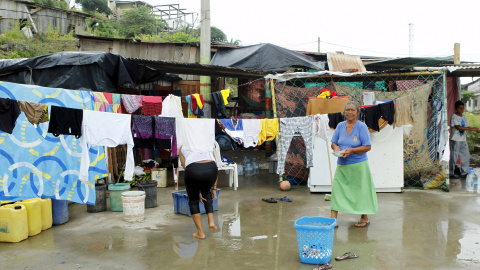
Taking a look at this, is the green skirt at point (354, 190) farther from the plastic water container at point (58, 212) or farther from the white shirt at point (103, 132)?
the plastic water container at point (58, 212)

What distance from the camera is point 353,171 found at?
607 cm

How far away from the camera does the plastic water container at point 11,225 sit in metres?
5.73

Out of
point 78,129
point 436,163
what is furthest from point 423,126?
point 78,129

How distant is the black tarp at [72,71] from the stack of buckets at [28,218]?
118 inches

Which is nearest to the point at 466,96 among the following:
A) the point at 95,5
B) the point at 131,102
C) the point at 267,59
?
the point at 267,59

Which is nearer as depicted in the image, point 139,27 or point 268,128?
point 268,128

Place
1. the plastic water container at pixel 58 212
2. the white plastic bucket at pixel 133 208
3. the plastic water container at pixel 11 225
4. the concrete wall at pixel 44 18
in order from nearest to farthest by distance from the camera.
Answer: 1. the plastic water container at pixel 11 225
2. the plastic water container at pixel 58 212
3. the white plastic bucket at pixel 133 208
4. the concrete wall at pixel 44 18

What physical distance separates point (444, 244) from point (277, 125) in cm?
471

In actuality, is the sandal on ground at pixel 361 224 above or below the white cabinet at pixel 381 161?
below

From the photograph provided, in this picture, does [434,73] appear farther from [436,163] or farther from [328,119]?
[328,119]

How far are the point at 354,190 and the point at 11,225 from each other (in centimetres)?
502

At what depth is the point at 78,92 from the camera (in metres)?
7.80

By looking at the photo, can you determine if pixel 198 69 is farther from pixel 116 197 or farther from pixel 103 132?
pixel 103 132

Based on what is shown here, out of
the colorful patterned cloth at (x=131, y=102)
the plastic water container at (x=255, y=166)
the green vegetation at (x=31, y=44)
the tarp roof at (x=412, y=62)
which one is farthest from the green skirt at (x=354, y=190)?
the green vegetation at (x=31, y=44)
